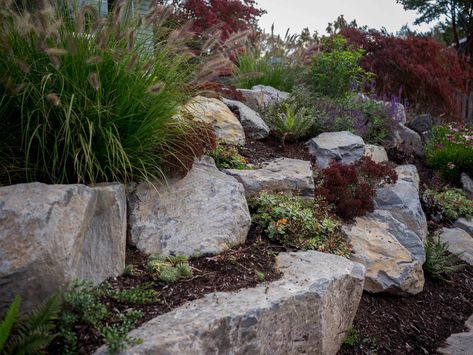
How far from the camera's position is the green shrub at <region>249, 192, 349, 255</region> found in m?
3.93

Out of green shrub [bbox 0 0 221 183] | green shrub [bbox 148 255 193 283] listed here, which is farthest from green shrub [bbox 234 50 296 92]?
green shrub [bbox 148 255 193 283]

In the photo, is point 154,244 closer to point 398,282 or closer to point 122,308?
point 122,308

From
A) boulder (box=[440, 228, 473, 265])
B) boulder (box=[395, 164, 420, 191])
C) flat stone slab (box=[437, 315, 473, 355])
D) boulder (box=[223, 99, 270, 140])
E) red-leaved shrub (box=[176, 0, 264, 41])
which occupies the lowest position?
flat stone slab (box=[437, 315, 473, 355])

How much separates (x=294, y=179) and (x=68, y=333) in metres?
2.62

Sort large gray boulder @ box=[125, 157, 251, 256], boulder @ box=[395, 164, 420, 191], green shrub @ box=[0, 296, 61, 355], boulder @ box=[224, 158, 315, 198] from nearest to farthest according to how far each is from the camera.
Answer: green shrub @ box=[0, 296, 61, 355]
large gray boulder @ box=[125, 157, 251, 256]
boulder @ box=[224, 158, 315, 198]
boulder @ box=[395, 164, 420, 191]

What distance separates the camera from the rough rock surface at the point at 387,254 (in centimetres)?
433

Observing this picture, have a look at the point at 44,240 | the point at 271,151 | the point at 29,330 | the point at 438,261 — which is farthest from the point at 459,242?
the point at 29,330

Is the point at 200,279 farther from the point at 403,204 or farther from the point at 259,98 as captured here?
the point at 259,98

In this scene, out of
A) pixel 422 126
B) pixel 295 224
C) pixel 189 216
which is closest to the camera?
pixel 189 216

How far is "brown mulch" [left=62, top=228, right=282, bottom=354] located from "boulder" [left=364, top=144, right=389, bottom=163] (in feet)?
10.4

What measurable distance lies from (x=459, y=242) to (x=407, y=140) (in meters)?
2.67

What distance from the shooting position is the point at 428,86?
11078 millimetres

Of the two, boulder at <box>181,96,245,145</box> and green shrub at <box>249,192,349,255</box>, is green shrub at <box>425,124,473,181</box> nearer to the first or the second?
boulder at <box>181,96,245,145</box>

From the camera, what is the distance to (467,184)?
7410mm
